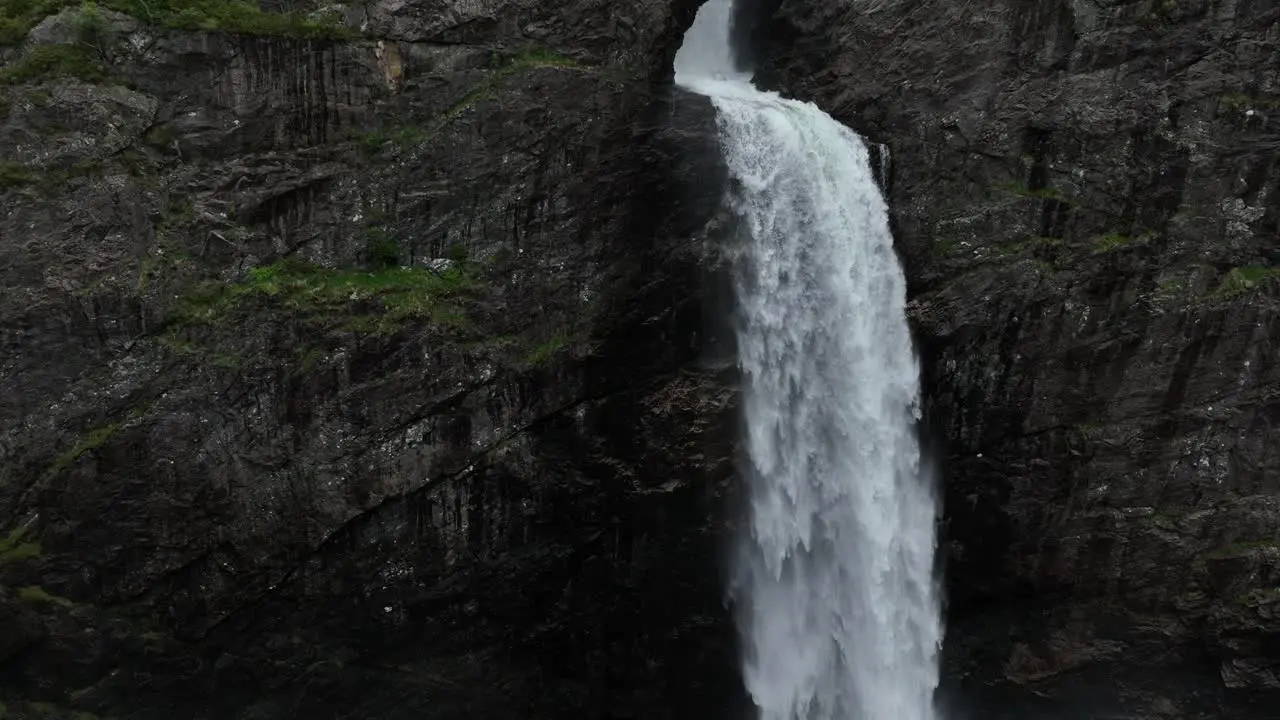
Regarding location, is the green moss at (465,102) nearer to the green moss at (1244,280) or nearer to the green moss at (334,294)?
the green moss at (334,294)

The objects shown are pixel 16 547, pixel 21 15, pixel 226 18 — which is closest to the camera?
pixel 21 15

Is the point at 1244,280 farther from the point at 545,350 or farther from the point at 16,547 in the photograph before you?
the point at 16,547

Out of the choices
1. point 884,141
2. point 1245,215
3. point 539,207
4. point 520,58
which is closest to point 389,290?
point 539,207

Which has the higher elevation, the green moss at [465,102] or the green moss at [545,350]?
the green moss at [465,102]

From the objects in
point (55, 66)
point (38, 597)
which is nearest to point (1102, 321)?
point (55, 66)

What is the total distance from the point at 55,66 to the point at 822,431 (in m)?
15.1

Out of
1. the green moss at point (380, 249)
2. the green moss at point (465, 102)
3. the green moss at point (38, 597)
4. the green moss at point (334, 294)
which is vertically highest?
the green moss at point (465, 102)

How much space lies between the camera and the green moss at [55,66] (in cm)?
1395

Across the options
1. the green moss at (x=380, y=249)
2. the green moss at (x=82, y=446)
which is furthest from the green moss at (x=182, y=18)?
the green moss at (x=82, y=446)

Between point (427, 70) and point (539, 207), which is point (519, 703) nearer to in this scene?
point (539, 207)

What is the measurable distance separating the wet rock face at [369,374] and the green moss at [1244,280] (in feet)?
34.7

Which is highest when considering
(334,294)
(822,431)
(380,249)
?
(380,249)

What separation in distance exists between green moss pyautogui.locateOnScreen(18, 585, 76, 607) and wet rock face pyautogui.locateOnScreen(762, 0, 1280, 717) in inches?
662

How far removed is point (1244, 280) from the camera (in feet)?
59.7
